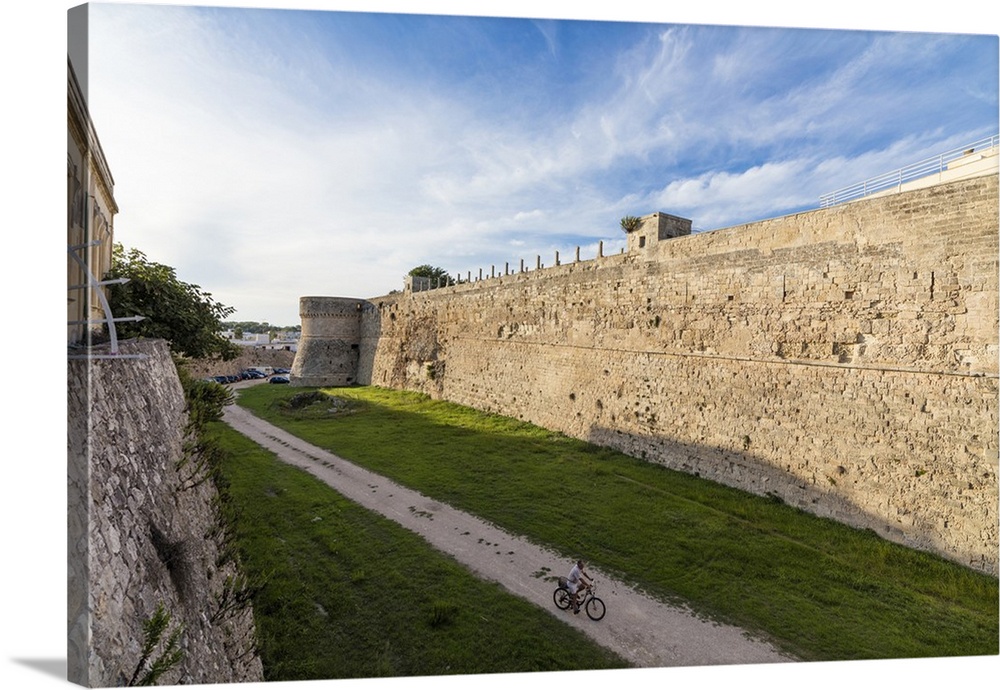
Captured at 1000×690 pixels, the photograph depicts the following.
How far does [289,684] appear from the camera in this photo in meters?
→ 4.46

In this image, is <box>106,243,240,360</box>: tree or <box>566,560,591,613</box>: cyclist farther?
<box>106,243,240,360</box>: tree

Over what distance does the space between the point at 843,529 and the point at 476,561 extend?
21.9 ft

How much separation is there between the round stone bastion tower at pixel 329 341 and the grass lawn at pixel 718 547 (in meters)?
16.3

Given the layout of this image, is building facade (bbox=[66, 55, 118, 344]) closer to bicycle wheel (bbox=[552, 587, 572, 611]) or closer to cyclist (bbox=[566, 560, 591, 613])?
cyclist (bbox=[566, 560, 591, 613])

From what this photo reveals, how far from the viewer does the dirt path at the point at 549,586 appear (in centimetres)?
541

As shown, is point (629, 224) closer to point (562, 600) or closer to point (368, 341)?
point (562, 600)

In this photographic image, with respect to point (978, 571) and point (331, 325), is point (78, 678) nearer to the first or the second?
point (978, 571)

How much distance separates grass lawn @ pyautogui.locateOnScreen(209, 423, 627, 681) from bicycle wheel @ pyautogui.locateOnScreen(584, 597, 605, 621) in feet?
1.38

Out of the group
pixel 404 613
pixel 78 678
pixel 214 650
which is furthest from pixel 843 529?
pixel 78 678

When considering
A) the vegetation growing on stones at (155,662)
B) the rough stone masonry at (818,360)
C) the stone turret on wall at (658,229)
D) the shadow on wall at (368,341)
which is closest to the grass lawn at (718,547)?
the rough stone masonry at (818,360)

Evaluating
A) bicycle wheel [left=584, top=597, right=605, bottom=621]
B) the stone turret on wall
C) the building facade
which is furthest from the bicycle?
the stone turret on wall

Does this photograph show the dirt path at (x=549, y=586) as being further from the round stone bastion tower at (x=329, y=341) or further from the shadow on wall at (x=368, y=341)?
the round stone bastion tower at (x=329, y=341)

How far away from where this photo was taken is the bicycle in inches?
232

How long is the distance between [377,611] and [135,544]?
A: 10.9 ft
